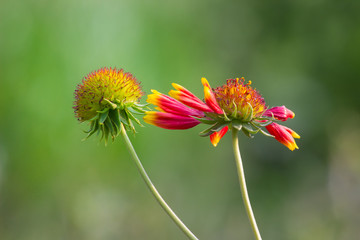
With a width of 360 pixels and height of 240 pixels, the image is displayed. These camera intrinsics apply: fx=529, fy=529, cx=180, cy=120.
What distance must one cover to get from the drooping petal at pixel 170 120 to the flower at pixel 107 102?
9cm

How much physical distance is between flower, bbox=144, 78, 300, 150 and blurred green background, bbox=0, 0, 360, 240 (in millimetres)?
3039

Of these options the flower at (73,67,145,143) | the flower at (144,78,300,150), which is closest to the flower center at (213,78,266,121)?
the flower at (144,78,300,150)

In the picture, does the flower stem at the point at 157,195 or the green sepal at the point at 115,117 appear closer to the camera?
the flower stem at the point at 157,195

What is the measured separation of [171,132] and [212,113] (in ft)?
14.9

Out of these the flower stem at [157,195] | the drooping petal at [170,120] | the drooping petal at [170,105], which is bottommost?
the flower stem at [157,195]

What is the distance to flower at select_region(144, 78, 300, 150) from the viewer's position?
0.94m

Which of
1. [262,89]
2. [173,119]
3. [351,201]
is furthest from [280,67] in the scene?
[173,119]

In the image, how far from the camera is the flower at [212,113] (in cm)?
94

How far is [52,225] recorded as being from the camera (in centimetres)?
439

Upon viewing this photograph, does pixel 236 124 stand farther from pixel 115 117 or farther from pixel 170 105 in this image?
pixel 115 117

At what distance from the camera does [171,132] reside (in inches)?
216

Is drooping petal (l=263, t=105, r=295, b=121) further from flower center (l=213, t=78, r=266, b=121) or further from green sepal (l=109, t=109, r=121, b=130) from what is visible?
green sepal (l=109, t=109, r=121, b=130)

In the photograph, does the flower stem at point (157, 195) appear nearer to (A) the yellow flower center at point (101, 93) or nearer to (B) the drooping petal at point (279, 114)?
(A) the yellow flower center at point (101, 93)

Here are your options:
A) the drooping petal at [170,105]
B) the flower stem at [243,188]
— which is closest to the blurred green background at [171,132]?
the drooping petal at [170,105]
